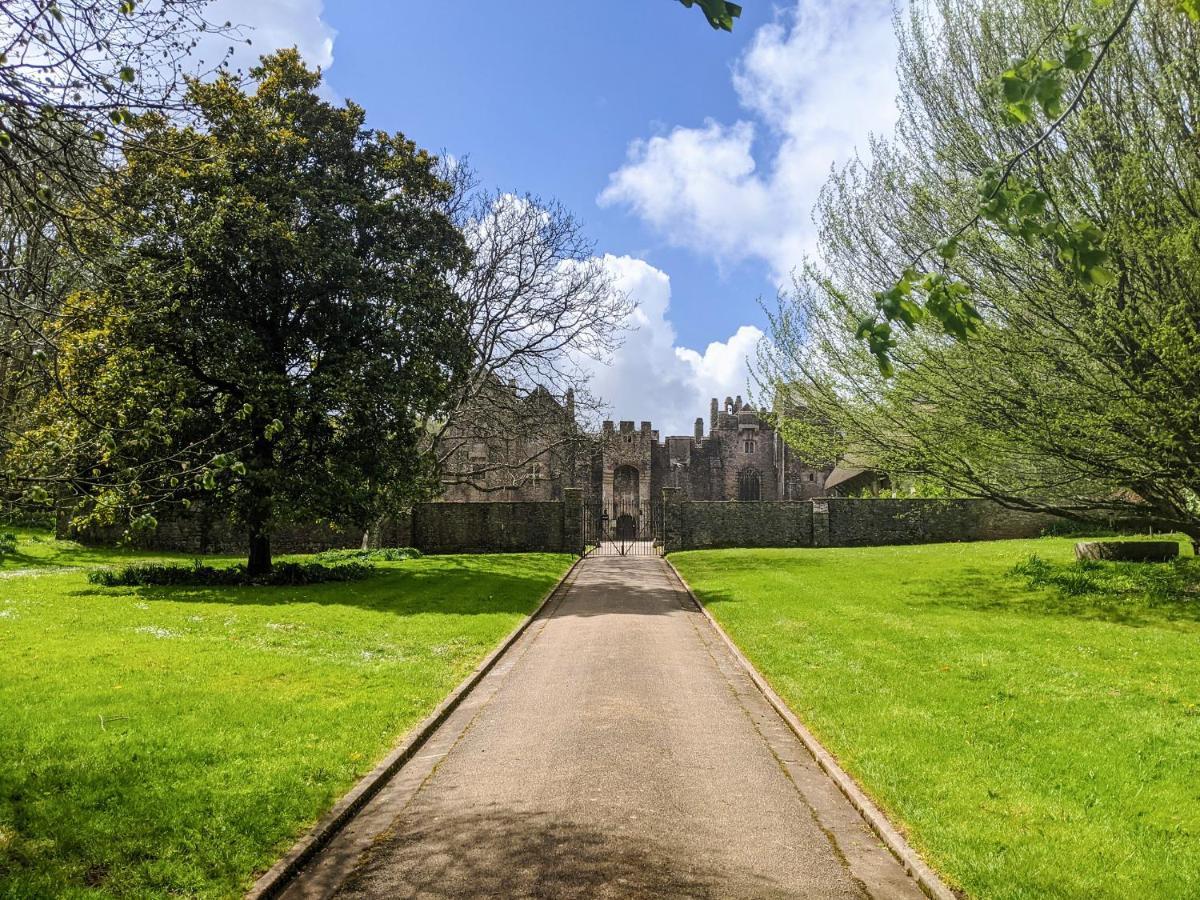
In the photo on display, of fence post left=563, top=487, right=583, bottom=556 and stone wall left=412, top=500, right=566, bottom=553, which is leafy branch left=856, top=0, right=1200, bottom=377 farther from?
stone wall left=412, top=500, right=566, bottom=553

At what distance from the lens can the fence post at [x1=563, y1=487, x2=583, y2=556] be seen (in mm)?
34250

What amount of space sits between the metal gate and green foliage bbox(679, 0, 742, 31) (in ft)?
109

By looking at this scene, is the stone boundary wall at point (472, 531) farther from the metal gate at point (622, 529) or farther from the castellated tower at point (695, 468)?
the castellated tower at point (695, 468)

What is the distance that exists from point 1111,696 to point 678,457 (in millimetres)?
55774

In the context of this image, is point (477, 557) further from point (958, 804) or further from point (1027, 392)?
point (958, 804)

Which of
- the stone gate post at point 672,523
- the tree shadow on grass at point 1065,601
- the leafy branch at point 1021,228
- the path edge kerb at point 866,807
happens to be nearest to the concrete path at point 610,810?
the path edge kerb at point 866,807

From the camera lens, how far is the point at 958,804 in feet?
20.3

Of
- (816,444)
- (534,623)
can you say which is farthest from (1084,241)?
(816,444)

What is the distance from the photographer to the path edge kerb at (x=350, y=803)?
5027mm

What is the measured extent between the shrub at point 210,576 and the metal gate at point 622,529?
49.4ft

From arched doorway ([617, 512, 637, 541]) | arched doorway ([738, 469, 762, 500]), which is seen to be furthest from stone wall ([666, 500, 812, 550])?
arched doorway ([738, 469, 762, 500])

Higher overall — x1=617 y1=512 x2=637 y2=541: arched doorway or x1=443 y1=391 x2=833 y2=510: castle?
x1=443 y1=391 x2=833 y2=510: castle

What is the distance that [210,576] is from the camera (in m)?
22.1

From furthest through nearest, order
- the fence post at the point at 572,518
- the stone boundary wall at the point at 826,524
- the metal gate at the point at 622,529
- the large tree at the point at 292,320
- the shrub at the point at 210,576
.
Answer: the metal gate at the point at 622,529, the stone boundary wall at the point at 826,524, the fence post at the point at 572,518, the shrub at the point at 210,576, the large tree at the point at 292,320
